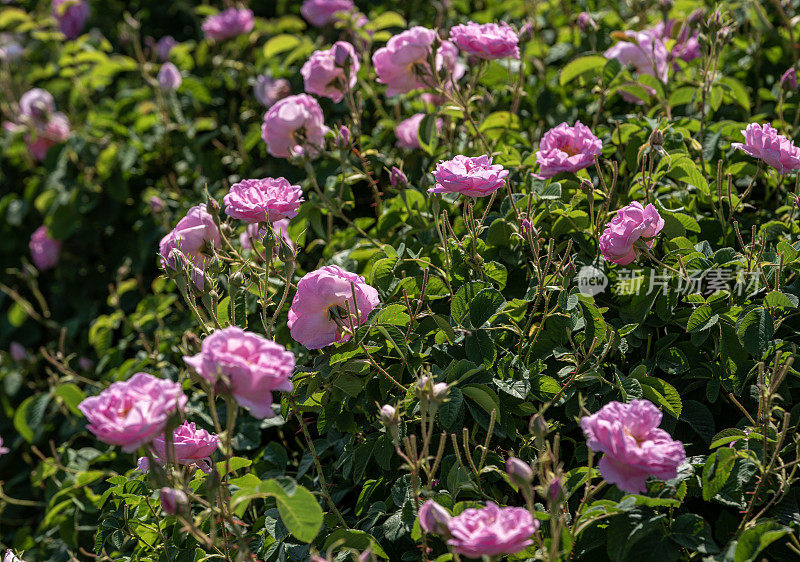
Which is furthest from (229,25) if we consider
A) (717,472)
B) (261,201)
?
(717,472)

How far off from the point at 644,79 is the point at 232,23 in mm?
1679

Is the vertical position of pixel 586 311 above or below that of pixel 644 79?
below

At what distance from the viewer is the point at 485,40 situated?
5.99 feet

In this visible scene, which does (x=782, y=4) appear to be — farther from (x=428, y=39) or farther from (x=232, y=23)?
(x=232, y=23)

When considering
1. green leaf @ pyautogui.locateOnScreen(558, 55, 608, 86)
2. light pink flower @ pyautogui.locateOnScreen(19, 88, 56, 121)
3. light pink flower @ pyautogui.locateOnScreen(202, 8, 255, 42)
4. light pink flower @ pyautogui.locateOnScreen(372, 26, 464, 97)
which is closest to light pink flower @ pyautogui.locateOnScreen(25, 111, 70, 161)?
light pink flower @ pyautogui.locateOnScreen(19, 88, 56, 121)

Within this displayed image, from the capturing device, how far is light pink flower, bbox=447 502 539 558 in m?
0.98

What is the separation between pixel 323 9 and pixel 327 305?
1.63m

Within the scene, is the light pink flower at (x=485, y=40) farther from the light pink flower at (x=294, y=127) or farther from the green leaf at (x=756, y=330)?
the green leaf at (x=756, y=330)

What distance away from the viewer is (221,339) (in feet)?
3.54

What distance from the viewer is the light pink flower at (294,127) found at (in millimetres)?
1891

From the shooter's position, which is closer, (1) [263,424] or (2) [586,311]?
(2) [586,311]

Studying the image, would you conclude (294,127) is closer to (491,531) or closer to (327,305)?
(327,305)

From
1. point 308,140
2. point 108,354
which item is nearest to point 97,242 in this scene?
point 108,354

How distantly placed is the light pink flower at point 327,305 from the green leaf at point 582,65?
1085mm
